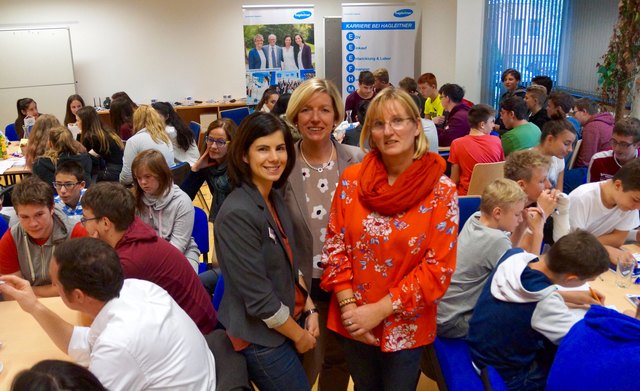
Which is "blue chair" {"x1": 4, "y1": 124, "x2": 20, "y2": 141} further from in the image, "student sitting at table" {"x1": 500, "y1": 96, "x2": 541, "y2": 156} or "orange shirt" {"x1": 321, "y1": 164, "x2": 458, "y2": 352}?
"orange shirt" {"x1": 321, "y1": 164, "x2": 458, "y2": 352}

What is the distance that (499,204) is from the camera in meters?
2.48

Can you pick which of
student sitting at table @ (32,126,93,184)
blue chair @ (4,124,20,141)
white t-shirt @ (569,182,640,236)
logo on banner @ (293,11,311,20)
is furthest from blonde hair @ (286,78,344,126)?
logo on banner @ (293,11,311,20)

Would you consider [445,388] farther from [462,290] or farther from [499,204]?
[499,204]

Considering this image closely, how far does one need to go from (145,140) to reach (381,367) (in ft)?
11.2

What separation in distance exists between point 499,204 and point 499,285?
57 cm

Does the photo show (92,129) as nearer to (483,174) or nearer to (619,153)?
(483,174)

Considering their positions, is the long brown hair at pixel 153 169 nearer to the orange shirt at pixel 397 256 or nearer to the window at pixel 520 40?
the orange shirt at pixel 397 256

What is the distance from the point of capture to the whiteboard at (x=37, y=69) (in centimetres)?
869

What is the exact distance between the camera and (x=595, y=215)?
3018mm

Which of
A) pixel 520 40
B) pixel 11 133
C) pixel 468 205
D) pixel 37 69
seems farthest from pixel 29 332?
pixel 520 40

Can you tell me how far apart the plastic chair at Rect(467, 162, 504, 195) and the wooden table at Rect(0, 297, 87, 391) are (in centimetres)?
297

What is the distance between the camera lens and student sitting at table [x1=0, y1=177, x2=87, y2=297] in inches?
101

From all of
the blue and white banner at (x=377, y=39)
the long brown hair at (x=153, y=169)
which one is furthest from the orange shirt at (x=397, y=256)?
the blue and white banner at (x=377, y=39)

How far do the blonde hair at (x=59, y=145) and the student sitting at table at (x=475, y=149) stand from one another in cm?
326
